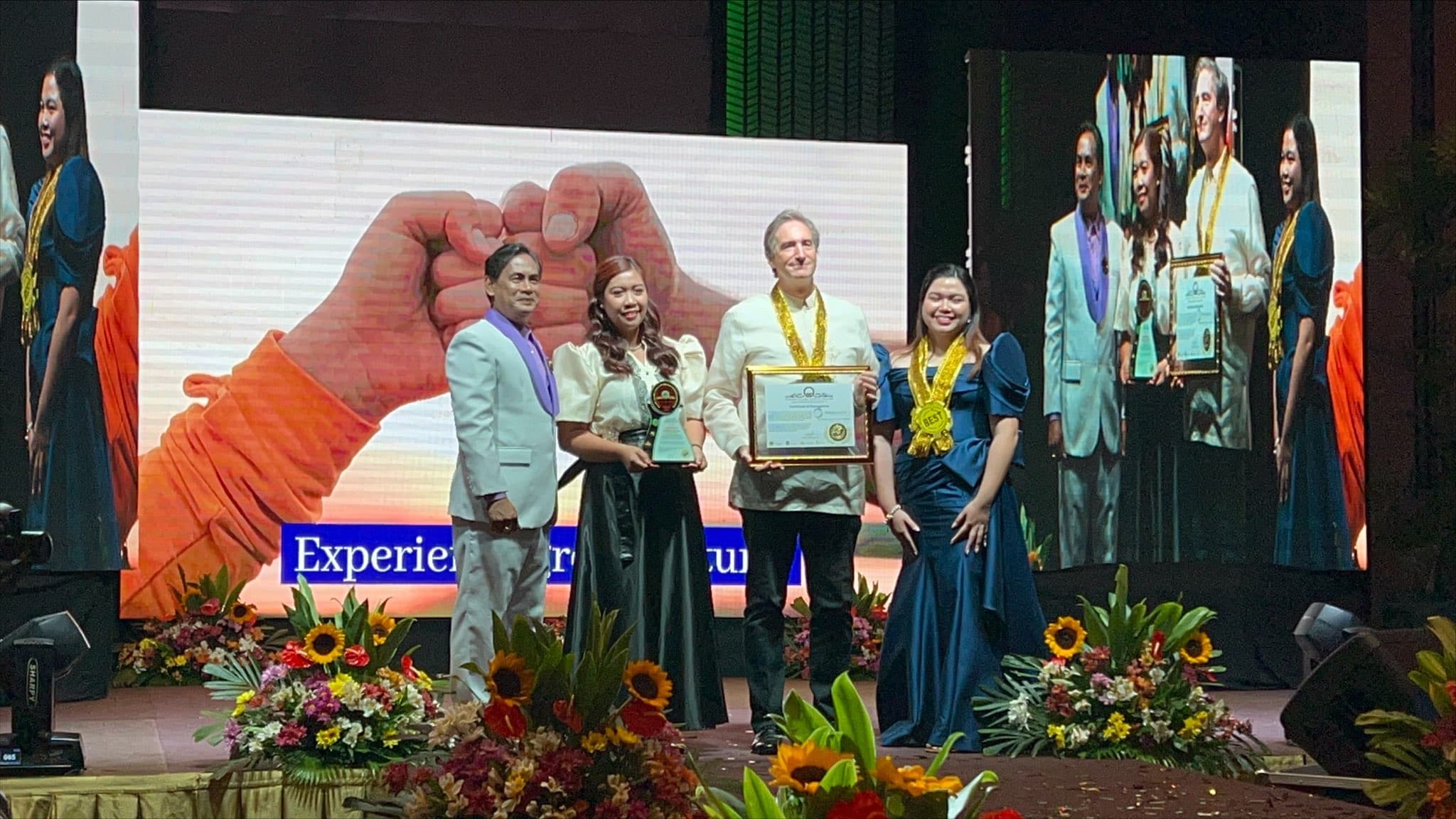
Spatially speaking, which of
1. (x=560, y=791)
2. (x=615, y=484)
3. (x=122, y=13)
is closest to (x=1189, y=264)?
(x=615, y=484)

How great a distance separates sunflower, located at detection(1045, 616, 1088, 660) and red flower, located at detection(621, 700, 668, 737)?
2592mm

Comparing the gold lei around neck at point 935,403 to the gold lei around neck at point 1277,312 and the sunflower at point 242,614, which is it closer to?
the gold lei around neck at point 1277,312

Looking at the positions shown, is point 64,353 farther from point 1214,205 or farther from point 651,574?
point 1214,205

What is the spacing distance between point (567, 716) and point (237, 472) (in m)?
4.29

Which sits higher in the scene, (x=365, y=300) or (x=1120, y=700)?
(x=365, y=300)

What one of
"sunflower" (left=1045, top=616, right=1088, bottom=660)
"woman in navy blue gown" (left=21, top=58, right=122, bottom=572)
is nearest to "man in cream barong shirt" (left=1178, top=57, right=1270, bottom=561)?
"sunflower" (left=1045, top=616, right=1088, bottom=660)

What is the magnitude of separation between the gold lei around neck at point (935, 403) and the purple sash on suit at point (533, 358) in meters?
1.13

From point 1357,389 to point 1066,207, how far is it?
1477mm

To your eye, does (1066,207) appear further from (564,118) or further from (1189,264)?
(564,118)

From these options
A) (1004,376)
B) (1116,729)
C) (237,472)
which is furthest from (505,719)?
(237,472)

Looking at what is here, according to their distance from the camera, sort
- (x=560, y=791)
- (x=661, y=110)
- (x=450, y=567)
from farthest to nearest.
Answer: (x=661, y=110) → (x=450, y=567) → (x=560, y=791)

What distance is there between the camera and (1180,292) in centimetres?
717

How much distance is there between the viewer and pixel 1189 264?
718 cm

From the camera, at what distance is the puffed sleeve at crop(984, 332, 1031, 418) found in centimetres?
537
